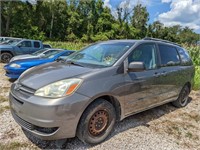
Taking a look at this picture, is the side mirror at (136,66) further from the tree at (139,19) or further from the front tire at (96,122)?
the tree at (139,19)

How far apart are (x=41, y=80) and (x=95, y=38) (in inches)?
1509

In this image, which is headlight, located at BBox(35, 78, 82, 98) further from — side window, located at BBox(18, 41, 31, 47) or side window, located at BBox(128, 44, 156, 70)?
side window, located at BBox(18, 41, 31, 47)

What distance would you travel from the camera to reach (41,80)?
2.85 meters

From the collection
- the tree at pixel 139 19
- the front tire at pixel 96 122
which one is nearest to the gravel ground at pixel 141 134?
the front tire at pixel 96 122

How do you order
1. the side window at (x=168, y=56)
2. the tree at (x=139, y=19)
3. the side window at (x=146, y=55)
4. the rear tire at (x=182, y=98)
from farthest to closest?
the tree at (x=139, y=19) < the rear tire at (x=182, y=98) < the side window at (x=168, y=56) < the side window at (x=146, y=55)

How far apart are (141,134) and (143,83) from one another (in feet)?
3.00

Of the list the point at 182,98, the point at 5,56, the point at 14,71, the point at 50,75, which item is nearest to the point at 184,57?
the point at 182,98

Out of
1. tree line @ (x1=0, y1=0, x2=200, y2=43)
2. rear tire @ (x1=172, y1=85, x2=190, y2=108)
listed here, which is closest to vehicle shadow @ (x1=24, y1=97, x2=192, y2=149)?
rear tire @ (x1=172, y1=85, x2=190, y2=108)

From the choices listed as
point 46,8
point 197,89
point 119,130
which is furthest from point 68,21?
point 119,130

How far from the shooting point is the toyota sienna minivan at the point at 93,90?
262 cm

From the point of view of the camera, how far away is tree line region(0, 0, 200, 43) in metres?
33.3

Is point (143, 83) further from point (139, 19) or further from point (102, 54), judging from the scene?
point (139, 19)

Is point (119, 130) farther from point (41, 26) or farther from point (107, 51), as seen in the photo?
point (41, 26)

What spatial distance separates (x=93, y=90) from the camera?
2.83m
